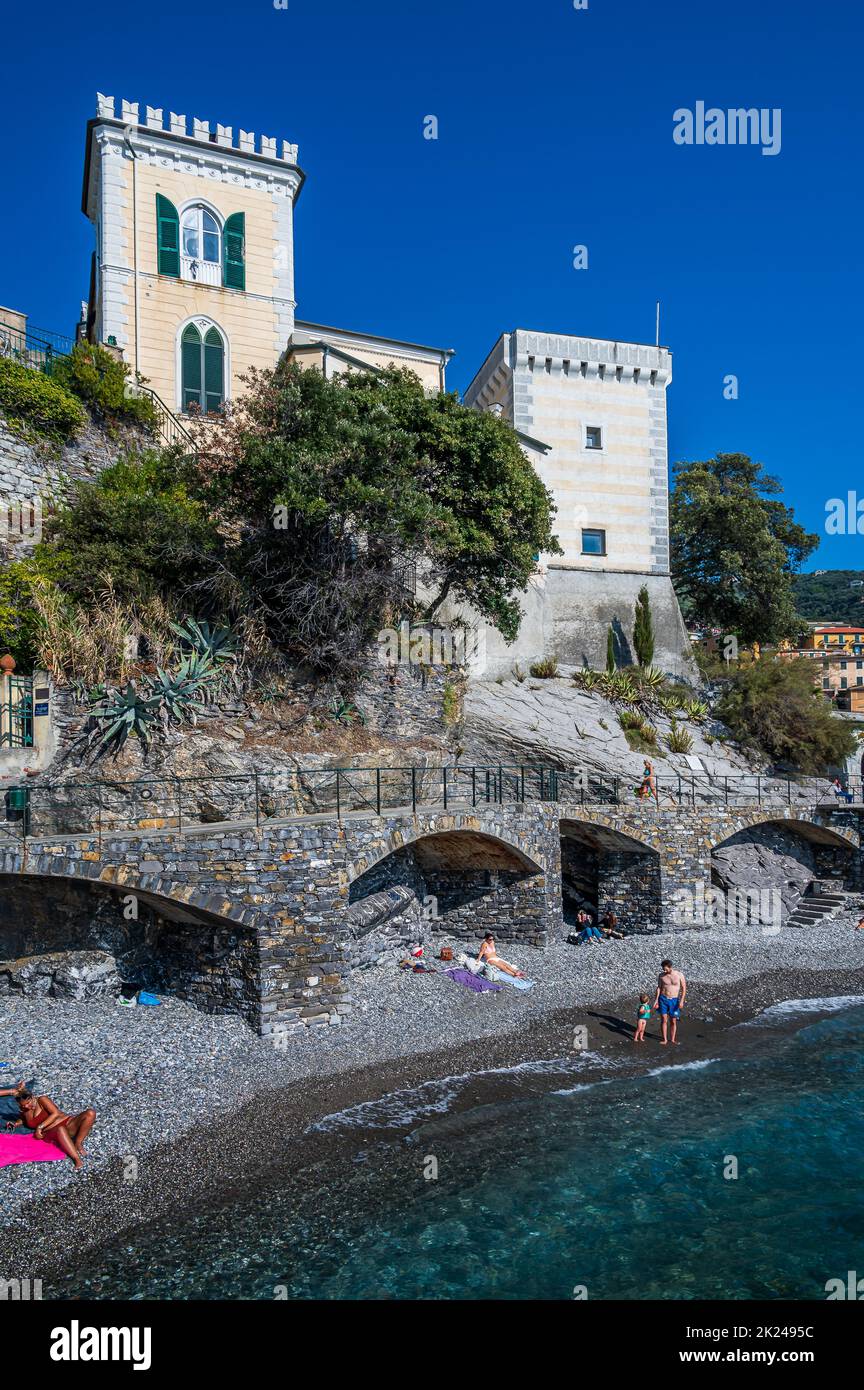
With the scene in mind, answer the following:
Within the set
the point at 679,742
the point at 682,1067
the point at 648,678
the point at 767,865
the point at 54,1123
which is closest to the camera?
the point at 54,1123

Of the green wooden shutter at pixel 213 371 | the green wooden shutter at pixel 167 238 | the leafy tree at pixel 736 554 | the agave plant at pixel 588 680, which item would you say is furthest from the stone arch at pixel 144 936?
the leafy tree at pixel 736 554

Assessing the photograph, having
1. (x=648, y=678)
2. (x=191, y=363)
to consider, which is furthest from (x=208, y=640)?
(x=648, y=678)

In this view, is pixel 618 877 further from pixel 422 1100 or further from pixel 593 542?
pixel 593 542

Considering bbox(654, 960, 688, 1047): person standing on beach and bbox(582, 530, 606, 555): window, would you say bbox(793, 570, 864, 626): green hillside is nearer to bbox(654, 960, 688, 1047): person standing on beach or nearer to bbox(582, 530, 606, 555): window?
bbox(582, 530, 606, 555): window

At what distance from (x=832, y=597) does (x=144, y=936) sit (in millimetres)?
128599

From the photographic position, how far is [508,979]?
18.5m

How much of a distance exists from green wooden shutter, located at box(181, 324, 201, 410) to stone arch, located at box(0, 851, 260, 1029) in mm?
18584

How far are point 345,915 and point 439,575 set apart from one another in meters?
13.3

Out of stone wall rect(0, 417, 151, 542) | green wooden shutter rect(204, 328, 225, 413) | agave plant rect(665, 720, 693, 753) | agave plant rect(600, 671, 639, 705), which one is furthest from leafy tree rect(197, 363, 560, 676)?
agave plant rect(665, 720, 693, 753)

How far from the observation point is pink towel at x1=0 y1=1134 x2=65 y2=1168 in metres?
10.6

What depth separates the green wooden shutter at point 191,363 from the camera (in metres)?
27.3
